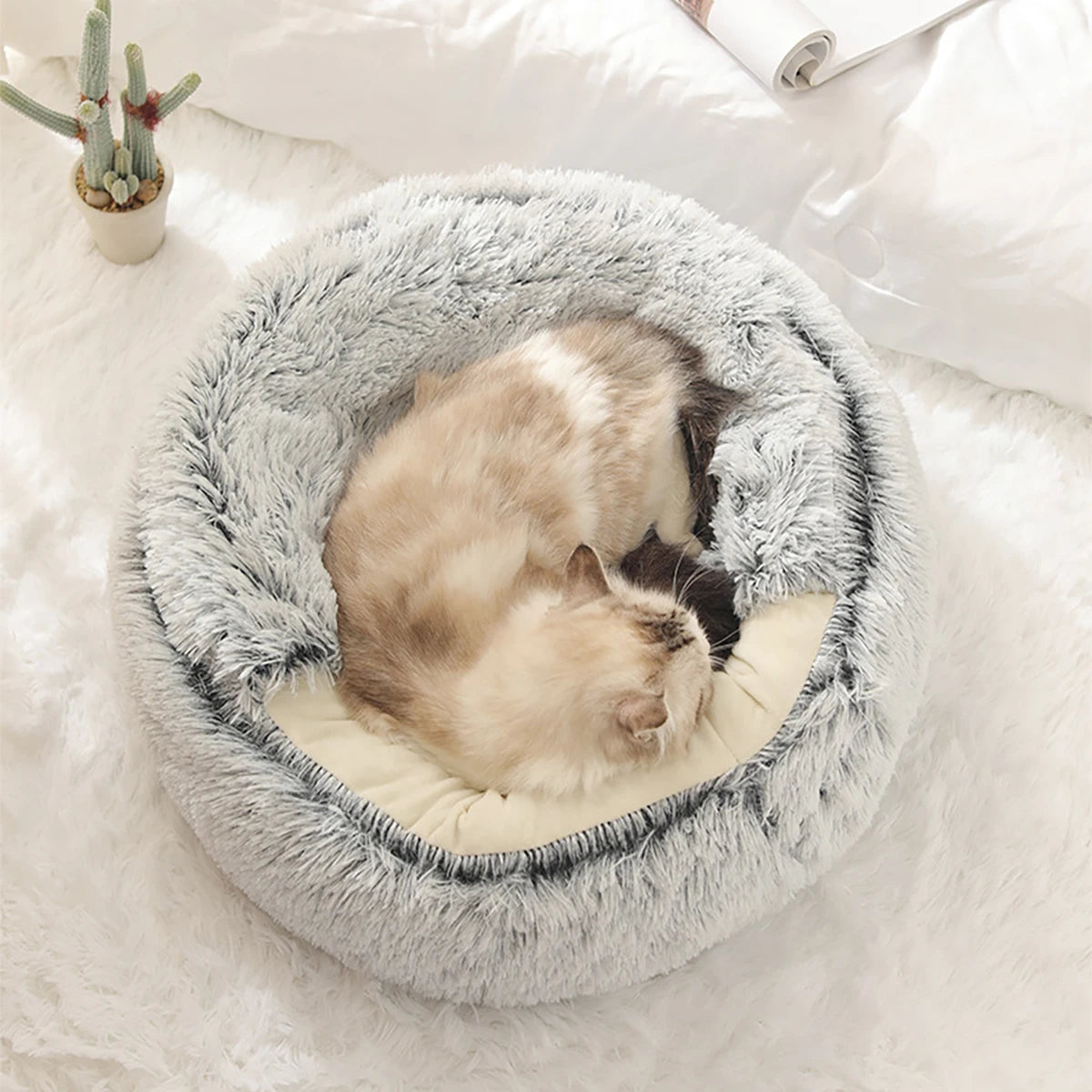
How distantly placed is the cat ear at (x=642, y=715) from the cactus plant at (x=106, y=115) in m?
1.02

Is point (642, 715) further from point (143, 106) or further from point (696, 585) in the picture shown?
point (143, 106)

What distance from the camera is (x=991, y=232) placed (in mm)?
1512

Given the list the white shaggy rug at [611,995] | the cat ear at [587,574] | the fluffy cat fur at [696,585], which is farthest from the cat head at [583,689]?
the white shaggy rug at [611,995]

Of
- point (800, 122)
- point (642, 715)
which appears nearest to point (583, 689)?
point (642, 715)

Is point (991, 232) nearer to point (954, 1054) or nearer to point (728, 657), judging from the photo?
point (728, 657)

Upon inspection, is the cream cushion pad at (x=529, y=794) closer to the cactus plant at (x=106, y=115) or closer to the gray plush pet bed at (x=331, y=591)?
the gray plush pet bed at (x=331, y=591)

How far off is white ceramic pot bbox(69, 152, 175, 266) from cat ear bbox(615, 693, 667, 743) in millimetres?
1028

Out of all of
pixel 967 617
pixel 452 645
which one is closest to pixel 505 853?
pixel 452 645

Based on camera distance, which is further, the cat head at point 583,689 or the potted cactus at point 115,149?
the potted cactus at point 115,149

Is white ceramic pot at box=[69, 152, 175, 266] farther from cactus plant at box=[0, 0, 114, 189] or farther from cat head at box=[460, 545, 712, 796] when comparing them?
cat head at box=[460, 545, 712, 796]

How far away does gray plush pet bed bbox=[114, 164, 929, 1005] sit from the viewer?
1.11m

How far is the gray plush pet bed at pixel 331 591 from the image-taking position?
1.11 meters

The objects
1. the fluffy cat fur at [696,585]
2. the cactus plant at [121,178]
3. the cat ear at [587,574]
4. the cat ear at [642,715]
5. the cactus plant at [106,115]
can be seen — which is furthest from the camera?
the cactus plant at [121,178]

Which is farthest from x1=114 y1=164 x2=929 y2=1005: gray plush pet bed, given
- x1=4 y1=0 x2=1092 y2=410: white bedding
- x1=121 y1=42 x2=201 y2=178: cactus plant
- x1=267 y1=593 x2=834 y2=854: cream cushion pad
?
x1=121 y1=42 x2=201 y2=178: cactus plant
